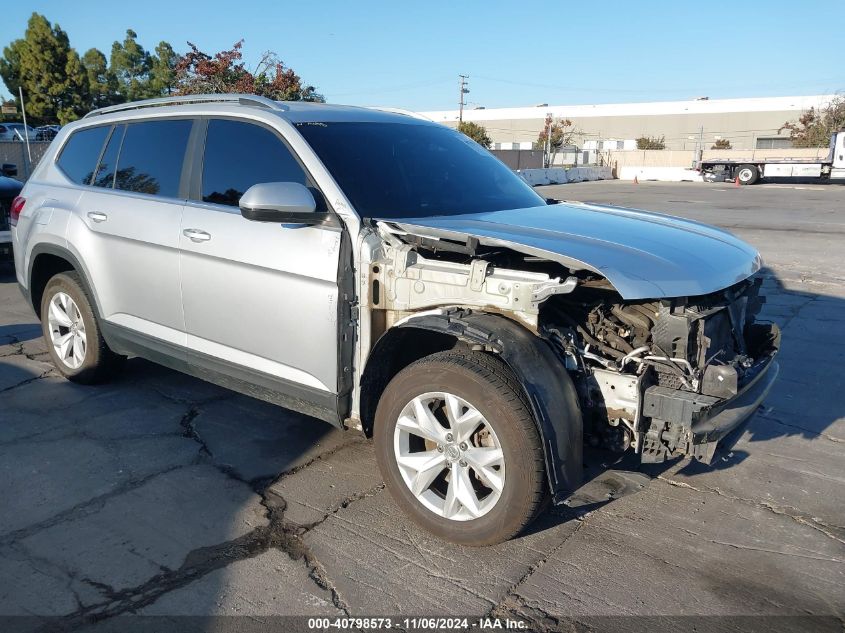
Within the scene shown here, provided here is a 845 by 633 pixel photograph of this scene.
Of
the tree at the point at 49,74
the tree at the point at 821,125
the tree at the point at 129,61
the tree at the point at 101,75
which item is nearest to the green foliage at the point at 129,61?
the tree at the point at 129,61

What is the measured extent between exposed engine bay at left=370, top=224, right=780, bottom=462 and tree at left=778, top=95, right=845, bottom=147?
61.1 meters

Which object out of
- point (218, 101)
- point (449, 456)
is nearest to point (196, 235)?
point (218, 101)

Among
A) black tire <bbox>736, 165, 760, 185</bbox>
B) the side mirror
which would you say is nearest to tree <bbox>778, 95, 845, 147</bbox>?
black tire <bbox>736, 165, 760, 185</bbox>

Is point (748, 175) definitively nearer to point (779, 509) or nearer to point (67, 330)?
point (779, 509)

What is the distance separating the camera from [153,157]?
14.9 feet

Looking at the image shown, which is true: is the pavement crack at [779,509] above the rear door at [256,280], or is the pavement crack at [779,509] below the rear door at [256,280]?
below

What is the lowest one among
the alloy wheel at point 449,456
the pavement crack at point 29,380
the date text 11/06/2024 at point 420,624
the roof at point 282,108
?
A: the date text 11/06/2024 at point 420,624

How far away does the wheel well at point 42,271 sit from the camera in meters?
5.34

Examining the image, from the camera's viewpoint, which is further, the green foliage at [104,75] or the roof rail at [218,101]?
the green foliage at [104,75]

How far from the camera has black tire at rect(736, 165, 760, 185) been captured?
37.0 metres

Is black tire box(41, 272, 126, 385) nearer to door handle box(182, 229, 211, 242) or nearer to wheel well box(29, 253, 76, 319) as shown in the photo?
wheel well box(29, 253, 76, 319)

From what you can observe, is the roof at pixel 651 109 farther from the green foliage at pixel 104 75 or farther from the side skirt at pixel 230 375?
the side skirt at pixel 230 375

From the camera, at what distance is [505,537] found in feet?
10.0

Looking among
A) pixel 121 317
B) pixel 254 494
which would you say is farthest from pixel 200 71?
pixel 254 494
